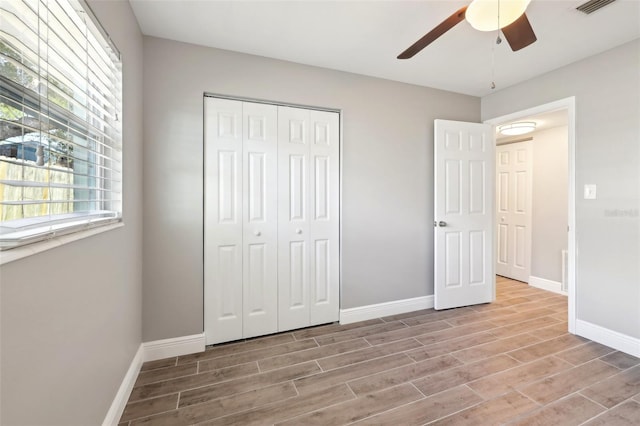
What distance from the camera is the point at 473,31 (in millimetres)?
2084

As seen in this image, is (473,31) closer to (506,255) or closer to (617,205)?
(617,205)

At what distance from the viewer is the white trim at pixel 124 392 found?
Result: 1461mm

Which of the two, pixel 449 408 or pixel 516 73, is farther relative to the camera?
pixel 516 73

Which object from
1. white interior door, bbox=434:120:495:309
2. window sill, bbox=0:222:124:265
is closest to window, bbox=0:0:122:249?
window sill, bbox=0:222:124:265

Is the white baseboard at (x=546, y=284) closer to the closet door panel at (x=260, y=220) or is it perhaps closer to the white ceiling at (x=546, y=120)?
the white ceiling at (x=546, y=120)

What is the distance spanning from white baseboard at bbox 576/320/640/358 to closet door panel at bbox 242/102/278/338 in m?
2.78

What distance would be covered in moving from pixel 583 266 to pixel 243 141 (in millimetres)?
3246

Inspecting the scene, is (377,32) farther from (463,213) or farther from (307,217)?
(463,213)

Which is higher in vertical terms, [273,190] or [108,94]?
[108,94]

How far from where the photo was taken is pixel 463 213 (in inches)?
126

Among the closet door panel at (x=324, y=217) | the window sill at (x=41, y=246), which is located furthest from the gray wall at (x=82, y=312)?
the closet door panel at (x=324, y=217)

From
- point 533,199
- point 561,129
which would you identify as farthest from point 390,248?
point 561,129

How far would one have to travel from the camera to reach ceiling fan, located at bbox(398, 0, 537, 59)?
4.71 feet

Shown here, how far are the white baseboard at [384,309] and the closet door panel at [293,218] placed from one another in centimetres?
43
